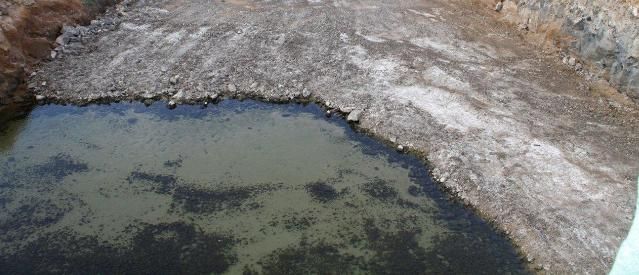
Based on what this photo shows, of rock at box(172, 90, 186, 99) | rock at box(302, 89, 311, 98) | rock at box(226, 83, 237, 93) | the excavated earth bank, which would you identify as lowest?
rock at box(172, 90, 186, 99)

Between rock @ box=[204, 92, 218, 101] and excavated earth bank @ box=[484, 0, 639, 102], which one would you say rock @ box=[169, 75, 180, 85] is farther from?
excavated earth bank @ box=[484, 0, 639, 102]

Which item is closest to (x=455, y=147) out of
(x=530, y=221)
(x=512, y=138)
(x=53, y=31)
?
(x=512, y=138)

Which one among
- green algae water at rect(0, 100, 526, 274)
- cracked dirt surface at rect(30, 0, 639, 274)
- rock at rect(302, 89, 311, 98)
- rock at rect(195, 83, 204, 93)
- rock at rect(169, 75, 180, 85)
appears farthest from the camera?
rock at rect(169, 75, 180, 85)

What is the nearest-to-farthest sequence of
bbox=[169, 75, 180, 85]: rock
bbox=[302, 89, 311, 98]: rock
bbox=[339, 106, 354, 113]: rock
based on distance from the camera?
1. bbox=[339, 106, 354, 113]: rock
2. bbox=[302, 89, 311, 98]: rock
3. bbox=[169, 75, 180, 85]: rock

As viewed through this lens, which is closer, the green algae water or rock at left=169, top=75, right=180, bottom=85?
the green algae water

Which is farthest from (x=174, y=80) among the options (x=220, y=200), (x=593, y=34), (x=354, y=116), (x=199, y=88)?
(x=593, y=34)

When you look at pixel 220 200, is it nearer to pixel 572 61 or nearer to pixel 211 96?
pixel 211 96

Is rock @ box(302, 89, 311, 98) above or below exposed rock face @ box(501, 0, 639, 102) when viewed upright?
below

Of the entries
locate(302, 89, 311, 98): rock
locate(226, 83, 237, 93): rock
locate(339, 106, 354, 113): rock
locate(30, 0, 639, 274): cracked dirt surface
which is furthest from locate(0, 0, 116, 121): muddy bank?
locate(339, 106, 354, 113): rock
